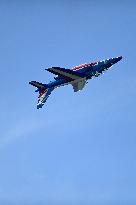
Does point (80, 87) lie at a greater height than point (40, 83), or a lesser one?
lesser

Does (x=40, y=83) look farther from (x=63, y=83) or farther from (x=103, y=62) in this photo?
(x=103, y=62)

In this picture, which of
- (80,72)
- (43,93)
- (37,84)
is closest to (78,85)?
(80,72)

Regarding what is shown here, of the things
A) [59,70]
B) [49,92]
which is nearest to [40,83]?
[49,92]

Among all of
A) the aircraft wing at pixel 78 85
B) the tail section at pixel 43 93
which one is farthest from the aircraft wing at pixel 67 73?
the tail section at pixel 43 93

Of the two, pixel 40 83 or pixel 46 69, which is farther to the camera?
pixel 40 83

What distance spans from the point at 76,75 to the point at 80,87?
3844 millimetres

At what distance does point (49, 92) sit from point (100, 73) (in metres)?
15.7

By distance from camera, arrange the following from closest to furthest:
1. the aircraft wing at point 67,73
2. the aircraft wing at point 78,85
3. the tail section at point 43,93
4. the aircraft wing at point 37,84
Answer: the aircraft wing at point 78,85 → the aircraft wing at point 67,73 → the tail section at point 43,93 → the aircraft wing at point 37,84

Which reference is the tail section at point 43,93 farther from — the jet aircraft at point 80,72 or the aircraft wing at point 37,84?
the jet aircraft at point 80,72

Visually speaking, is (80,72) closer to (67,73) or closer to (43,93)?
(67,73)

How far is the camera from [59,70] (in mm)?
130750

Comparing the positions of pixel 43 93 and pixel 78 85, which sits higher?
pixel 43 93

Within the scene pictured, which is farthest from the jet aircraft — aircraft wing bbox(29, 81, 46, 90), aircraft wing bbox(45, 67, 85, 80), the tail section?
aircraft wing bbox(29, 81, 46, 90)

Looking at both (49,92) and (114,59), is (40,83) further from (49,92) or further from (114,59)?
(114,59)
